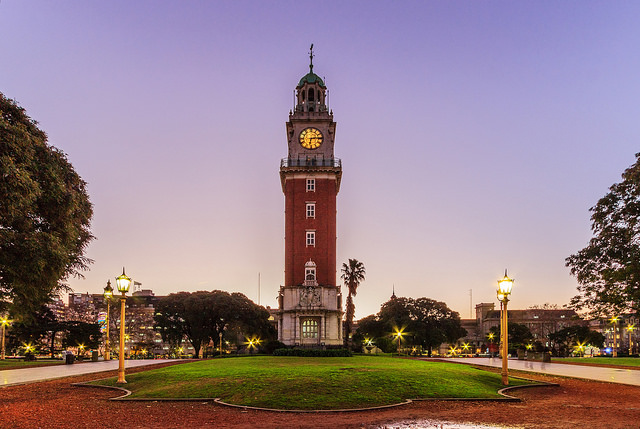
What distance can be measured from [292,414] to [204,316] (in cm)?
6726

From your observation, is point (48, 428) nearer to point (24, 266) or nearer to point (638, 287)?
point (24, 266)

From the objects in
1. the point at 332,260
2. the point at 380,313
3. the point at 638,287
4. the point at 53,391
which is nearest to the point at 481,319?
the point at 380,313

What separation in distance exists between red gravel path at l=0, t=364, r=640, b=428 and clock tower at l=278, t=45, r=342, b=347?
48.6 m

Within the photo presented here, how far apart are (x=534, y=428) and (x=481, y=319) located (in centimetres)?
18945

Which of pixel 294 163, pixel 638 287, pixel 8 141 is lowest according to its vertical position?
pixel 638 287

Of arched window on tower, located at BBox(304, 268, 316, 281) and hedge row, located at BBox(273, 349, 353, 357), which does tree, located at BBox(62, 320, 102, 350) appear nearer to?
arched window on tower, located at BBox(304, 268, 316, 281)

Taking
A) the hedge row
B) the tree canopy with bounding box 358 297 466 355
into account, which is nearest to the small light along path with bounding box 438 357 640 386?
the hedge row

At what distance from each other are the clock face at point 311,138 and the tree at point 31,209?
50.3m

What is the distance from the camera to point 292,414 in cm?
1591

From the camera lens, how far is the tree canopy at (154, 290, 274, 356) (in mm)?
80438

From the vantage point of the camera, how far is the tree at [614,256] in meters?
36.0

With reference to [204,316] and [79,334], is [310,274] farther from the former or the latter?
[79,334]

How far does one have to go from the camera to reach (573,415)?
16.0 m

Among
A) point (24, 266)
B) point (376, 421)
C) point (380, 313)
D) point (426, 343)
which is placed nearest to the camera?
point (376, 421)
